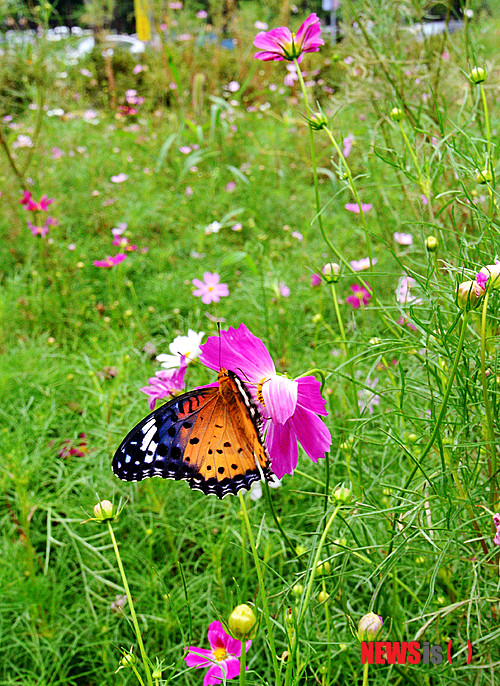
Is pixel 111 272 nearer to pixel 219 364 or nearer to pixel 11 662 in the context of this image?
pixel 11 662

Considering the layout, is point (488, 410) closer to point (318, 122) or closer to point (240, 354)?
point (240, 354)

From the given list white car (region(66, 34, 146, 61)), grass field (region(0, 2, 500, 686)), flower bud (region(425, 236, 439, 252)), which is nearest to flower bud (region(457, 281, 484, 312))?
grass field (region(0, 2, 500, 686))

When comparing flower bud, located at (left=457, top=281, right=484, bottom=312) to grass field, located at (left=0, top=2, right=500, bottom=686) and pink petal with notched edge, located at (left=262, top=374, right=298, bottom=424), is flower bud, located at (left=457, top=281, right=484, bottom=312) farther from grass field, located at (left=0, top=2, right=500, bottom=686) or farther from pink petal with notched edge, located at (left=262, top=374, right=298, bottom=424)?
pink petal with notched edge, located at (left=262, top=374, right=298, bottom=424)

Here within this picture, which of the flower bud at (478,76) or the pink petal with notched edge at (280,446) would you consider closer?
the pink petal with notched edge at (280,446)

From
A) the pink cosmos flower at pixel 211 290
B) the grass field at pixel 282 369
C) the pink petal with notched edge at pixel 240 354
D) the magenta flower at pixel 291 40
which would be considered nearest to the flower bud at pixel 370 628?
the grass field at pixel 282 369

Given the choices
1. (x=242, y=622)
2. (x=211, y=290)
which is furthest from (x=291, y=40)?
(x=211, y=290)

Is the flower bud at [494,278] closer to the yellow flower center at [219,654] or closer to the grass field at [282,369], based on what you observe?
the grass field at [282,369]

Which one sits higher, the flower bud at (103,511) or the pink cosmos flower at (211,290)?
the flower bud at (103,511)
